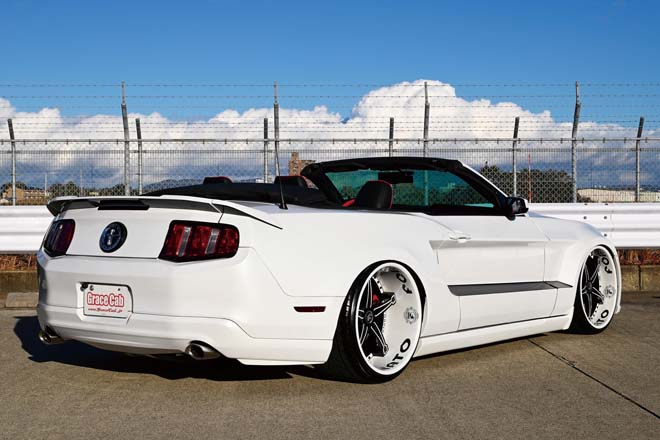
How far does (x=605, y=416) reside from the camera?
173 inches

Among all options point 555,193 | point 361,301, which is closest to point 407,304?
point 361,301

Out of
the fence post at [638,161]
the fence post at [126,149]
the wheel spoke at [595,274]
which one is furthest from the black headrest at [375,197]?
the fence post at [638,161]

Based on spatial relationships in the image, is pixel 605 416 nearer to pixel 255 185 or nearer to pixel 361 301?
pixel 361 301

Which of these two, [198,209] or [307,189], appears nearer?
[198,209]

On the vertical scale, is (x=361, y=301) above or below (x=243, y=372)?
above

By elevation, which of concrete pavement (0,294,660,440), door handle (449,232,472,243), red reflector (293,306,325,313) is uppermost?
door handle (449,232,472,243)

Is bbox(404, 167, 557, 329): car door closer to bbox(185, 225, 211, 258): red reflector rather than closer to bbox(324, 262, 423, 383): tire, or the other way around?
bbox(324, 262, 423, 383): tire

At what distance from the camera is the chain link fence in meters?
11.9

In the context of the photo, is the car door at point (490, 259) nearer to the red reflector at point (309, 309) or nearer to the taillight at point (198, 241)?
the red reflector at point (309, 309)

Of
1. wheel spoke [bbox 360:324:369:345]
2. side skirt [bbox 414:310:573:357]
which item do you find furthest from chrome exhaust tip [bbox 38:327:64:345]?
side skirt [bbox 414:310:573:357]

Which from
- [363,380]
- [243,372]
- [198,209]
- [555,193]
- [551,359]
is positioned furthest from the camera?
[555,193]

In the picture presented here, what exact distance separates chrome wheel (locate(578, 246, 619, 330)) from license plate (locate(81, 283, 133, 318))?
3.73 metres

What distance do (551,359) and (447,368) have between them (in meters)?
0.79

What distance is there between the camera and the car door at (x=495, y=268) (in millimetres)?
5621
